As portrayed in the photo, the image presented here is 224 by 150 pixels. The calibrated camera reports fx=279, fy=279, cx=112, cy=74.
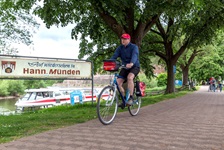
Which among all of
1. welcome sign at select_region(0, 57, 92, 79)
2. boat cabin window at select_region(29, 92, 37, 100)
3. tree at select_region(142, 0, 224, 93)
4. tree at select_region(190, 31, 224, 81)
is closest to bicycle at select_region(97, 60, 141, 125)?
welcome sign at select_region(0, 57, 92, 79)

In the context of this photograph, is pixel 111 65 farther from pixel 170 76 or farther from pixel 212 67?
pixel 212 67

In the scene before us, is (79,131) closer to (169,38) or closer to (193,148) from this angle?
(193,148)

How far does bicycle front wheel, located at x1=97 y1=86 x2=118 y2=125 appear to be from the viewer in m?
5.61

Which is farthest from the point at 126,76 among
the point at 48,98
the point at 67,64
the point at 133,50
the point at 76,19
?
the point at 48,98

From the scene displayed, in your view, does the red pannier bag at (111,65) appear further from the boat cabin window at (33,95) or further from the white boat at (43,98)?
the boat cabin window at (33,95)

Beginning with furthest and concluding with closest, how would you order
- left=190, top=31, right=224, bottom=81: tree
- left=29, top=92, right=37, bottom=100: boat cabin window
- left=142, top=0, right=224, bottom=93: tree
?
left=190, top=31, right=224, bottom=81: tree
left=29, top=92, right=37, bottom=100: boat cabin window
left=142, top=0, right=224, bottom=93: tree

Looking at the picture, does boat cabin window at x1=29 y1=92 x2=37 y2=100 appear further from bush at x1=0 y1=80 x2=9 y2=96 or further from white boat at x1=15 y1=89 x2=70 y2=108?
bush at x1=0 y1=80 x2=9 y2=96

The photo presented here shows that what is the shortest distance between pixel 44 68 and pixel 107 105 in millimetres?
Answer: 3824

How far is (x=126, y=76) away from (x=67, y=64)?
3556 mm

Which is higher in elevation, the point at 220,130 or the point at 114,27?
the point at 114,27

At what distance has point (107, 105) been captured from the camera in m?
5.82

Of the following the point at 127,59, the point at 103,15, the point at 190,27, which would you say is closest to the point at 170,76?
the point at 190,27

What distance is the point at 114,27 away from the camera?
11633 millimetres

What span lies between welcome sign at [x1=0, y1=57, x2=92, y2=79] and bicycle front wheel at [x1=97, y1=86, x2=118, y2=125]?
3.67m
